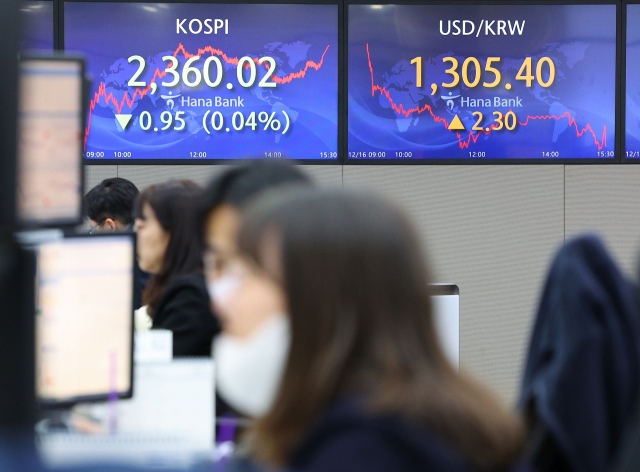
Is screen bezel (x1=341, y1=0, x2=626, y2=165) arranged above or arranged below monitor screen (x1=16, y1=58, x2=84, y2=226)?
above

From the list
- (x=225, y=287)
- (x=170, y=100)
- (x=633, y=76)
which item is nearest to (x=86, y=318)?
(x=225, y=287)

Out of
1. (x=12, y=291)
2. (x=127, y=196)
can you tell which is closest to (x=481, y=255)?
(x=127, y=196)

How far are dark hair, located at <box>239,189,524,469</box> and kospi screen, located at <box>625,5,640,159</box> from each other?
3.48 m

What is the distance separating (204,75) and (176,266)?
190 centimetres

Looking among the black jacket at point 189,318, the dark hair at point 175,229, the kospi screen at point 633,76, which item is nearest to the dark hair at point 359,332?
the black jacket at point 189,318

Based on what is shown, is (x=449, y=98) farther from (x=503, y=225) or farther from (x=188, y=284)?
(x=188, y=284)

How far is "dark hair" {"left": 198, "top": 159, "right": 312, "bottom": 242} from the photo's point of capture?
5.33 ft

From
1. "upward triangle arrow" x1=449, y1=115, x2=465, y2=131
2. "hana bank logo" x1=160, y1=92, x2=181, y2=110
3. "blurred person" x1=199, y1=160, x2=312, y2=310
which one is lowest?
"blurred person" x1=199, y1=160, x2=312, y2=310

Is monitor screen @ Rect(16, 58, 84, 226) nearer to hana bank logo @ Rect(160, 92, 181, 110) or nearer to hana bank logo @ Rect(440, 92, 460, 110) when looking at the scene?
hana bank logo @ Rect(160, 92, 181, 110)

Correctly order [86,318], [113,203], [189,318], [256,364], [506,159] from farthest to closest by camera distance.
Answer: [506,159] → [113,203] → [189,318] → [86,318] → [256,364]

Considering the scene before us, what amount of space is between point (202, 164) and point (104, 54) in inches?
26.1

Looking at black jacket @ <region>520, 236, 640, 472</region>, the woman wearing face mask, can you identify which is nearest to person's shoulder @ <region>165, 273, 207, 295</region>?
the woman wearing face mask

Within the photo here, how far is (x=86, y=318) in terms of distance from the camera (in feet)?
5.29

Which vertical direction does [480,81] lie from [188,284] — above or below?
above
